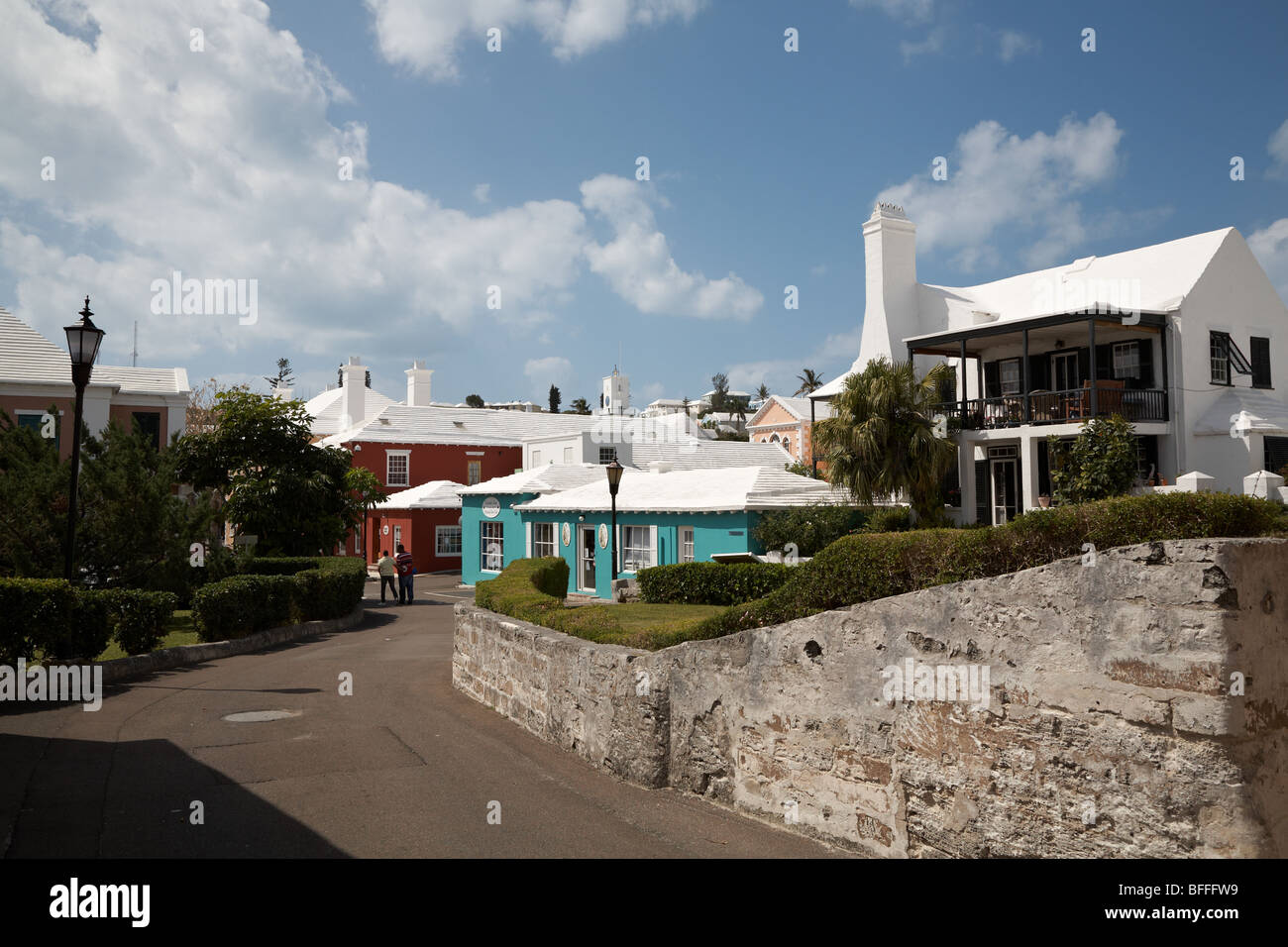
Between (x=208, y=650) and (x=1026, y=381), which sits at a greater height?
(x=1026, y=381)

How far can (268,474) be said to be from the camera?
25688mm

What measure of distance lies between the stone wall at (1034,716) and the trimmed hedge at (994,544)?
1.04ft

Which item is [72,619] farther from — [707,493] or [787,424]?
[787,424]

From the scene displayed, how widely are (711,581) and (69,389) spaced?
27.1 m

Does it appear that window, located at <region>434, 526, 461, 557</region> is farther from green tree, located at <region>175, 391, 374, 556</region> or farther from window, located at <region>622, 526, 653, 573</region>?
window, located at <region>622, 526, 653, 573</region>

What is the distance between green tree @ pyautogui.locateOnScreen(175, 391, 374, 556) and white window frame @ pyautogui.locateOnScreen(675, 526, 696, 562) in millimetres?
10897

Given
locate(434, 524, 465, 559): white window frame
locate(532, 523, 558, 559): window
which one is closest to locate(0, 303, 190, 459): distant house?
locate(434, 524, 465, 559): white window frame

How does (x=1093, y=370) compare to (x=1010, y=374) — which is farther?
(x=1010, y=374)

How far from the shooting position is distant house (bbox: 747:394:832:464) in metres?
62.5

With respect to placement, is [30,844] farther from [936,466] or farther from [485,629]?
[936,466]

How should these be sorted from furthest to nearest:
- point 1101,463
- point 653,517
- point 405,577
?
point 405,577 → point 653,517 → point 1101,463

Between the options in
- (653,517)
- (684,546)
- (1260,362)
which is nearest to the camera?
(1260,362)

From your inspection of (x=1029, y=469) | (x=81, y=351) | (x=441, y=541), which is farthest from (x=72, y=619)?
(x=441, y=541)
